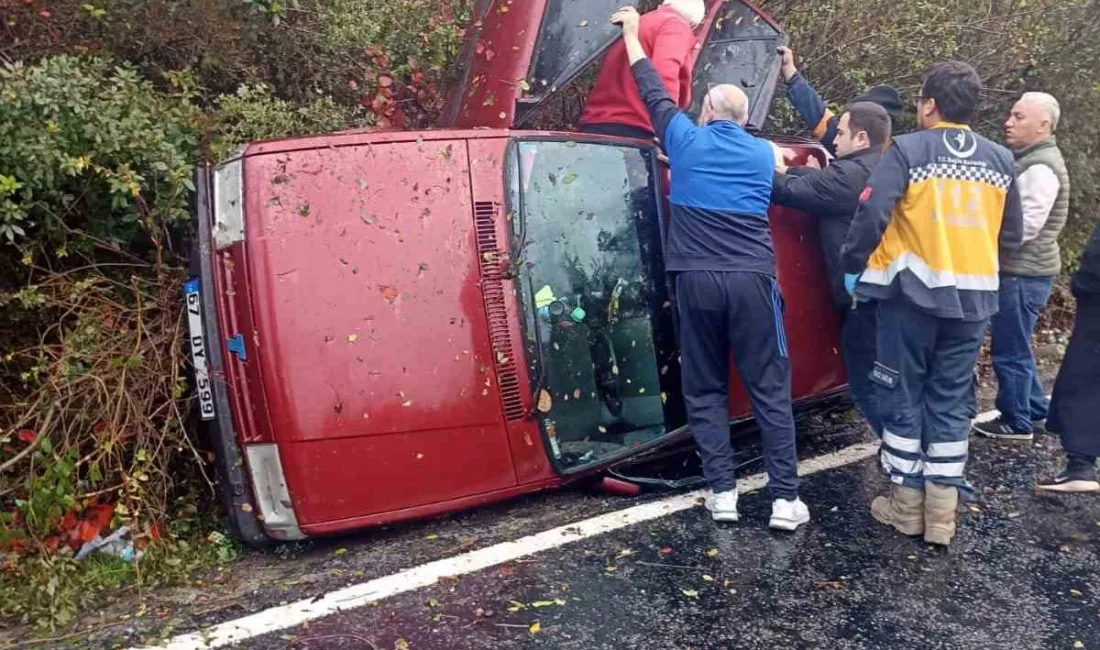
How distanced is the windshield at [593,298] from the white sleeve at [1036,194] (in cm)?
204

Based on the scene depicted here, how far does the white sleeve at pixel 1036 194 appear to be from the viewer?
14.8ft

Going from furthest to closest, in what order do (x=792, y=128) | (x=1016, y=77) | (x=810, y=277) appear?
(x=1016, y=77) < (x=792, y=128) < (x=810, y=277)

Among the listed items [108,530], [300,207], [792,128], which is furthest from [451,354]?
[792,128]

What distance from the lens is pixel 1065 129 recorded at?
6.97 metres

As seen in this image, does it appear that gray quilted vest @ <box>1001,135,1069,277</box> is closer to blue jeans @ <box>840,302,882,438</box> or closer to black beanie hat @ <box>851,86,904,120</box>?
black beanie hat @ <box>851,86,904,120</box>

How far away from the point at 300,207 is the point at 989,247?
2776mm

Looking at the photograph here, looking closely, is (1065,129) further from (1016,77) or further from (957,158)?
(957,158)

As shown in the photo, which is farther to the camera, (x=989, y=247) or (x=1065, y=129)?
(x=1065, y=129)

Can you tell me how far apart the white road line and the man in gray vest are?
5.43 ft

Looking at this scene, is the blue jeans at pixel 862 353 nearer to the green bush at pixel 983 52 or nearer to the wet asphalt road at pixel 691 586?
the wet asphalt road at pixel 691 586

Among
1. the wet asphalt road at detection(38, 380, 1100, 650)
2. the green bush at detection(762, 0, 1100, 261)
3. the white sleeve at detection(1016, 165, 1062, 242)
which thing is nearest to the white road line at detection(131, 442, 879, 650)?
the wet asphalt road at detection(38, 380, 1100, 650)

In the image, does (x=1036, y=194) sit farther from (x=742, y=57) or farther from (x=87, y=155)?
(x=87, y=155)

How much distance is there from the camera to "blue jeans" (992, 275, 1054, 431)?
4.73 meters

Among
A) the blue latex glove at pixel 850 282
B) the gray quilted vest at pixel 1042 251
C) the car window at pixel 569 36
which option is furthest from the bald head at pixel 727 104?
the gray quilted vest at pixel 1042 251
